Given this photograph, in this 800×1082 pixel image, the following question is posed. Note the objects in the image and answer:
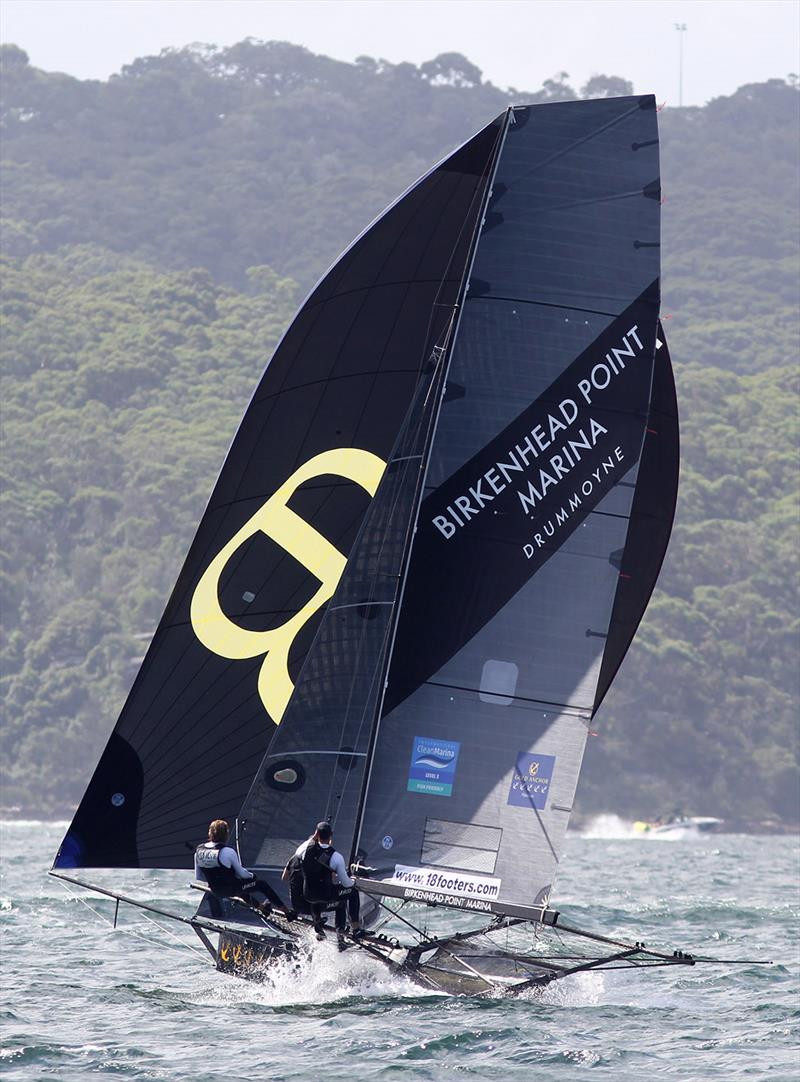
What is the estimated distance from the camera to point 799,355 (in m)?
114

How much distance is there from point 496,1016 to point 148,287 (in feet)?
283

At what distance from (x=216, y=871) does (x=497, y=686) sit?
203 cm

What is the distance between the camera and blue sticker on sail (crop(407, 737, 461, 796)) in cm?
1130

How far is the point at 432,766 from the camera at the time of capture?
1130 cm

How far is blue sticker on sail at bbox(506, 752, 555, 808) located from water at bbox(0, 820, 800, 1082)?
123 cm

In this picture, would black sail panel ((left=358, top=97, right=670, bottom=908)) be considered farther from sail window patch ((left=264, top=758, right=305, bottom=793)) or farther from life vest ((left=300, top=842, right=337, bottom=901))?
sail window patch ((left=264, top=758, right=305, bottom=793))

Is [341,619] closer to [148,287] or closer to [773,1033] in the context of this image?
[773,1033]

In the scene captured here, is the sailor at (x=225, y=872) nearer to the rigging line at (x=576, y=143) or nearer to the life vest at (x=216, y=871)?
the life vest at (x=216, y=871)

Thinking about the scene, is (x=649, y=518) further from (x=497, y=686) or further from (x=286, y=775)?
(x=286, y=775)

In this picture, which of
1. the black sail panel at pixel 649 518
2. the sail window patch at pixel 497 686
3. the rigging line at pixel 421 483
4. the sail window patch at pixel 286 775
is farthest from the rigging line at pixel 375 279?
the sail window patch at pixel 497 686

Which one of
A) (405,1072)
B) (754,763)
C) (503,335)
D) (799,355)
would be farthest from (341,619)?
(799,355)

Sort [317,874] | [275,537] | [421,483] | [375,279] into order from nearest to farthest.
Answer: [317,874], [421,483], [375,279], [275,537]

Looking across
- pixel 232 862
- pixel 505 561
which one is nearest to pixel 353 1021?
pixel 232 862

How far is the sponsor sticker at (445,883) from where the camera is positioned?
36.6 ft
